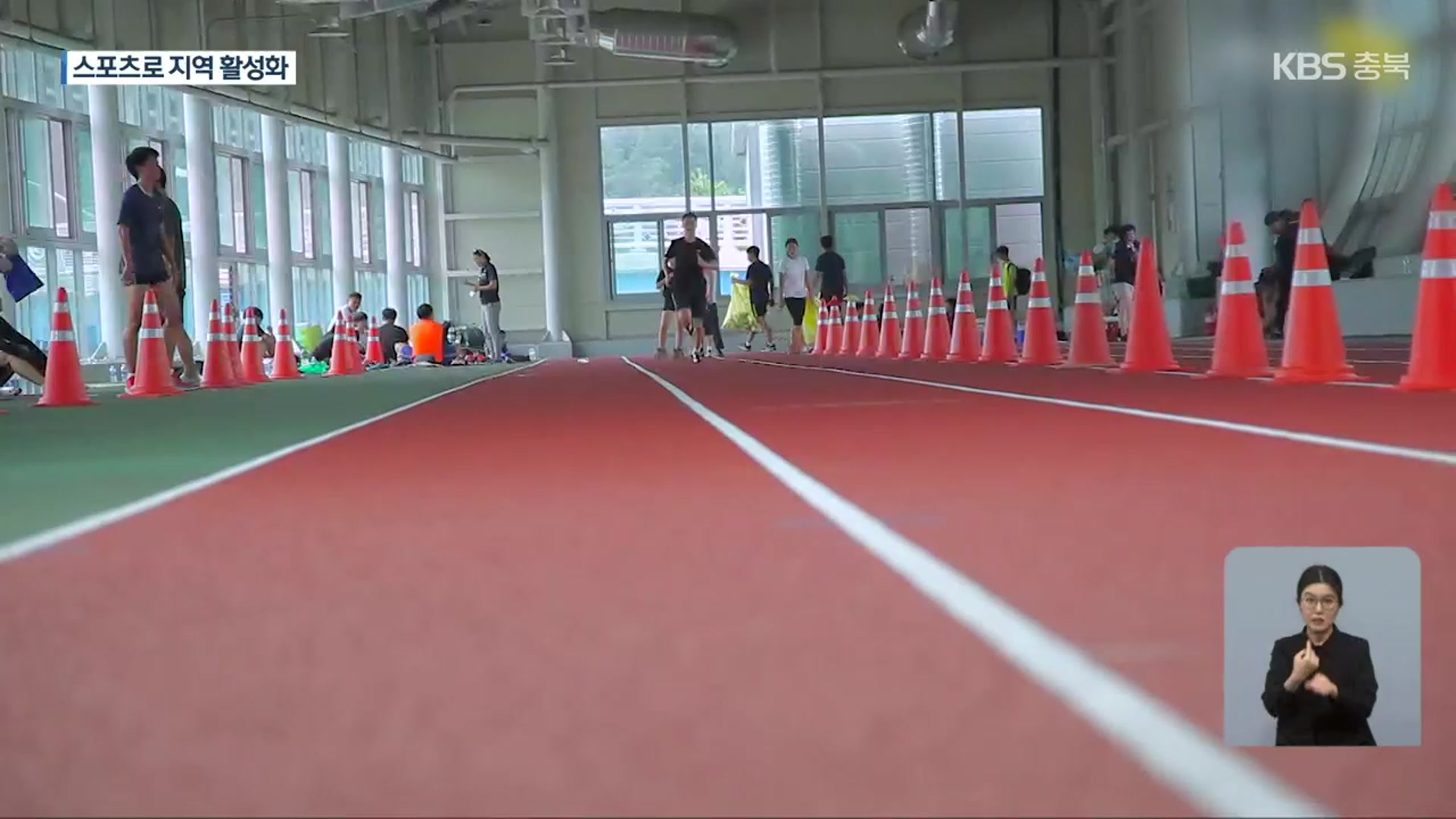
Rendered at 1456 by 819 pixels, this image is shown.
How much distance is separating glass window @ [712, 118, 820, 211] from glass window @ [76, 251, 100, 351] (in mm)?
16084

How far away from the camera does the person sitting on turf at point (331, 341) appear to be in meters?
24.8

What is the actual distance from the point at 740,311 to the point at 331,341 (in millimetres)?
7477

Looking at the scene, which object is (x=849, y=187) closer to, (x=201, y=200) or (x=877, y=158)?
(x=877, y=158)

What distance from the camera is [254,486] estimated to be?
5.82 metres

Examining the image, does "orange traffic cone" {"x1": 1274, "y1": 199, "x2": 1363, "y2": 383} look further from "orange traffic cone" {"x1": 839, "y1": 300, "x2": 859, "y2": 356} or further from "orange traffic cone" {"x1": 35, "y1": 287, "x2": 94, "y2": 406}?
"orange traffic cone" {"x1": 839, "y1": 300, "x2": 859, "y2": 356}

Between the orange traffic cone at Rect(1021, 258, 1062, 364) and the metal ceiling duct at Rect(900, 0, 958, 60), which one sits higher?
the metal ceiling duct at Rect(900, 0, 958, 60)

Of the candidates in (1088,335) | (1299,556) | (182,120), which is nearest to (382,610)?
(1299,556)

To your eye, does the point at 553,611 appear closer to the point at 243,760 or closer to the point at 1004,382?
the point at 243,760

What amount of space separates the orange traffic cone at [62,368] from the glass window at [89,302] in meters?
9.54

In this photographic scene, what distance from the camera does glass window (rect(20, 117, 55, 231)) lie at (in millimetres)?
21203

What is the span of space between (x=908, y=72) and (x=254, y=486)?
102 feet

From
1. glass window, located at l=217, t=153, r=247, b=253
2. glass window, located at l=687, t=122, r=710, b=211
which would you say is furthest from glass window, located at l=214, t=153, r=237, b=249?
glass window, located at l=687, t=122, r=710, b=211

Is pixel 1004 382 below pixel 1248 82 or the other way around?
below

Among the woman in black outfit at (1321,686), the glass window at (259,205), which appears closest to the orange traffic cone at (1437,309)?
the woman in black outfit at (1321,686)
